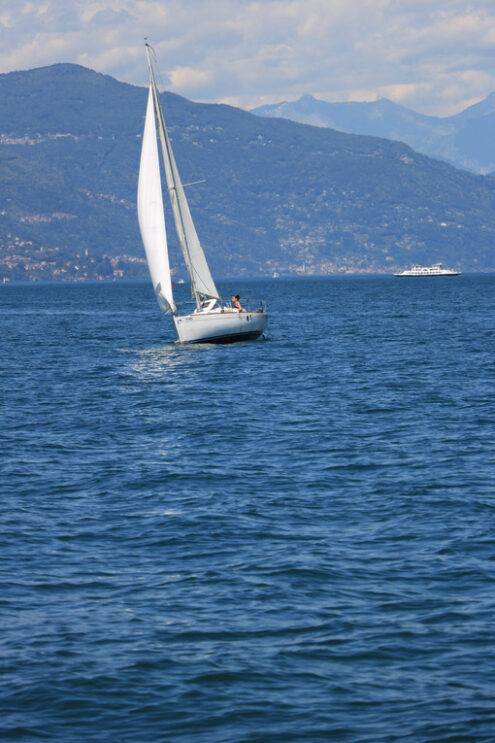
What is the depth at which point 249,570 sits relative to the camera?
16641mm

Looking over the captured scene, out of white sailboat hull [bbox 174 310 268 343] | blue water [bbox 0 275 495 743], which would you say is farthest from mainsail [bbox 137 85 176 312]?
blue water [bbox 0 275 495 743]

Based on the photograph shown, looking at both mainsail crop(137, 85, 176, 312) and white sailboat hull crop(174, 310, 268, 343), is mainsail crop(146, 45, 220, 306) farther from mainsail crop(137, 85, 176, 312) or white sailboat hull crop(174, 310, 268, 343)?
white sailboat hull crop(174, 310, 268, 343)

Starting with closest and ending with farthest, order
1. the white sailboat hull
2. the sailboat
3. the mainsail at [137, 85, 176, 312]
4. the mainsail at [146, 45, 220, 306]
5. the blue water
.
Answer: the blue water, the mainsail at [137, 85, 176, 312], the sailboat, the white sailboat hull, the mainsail at [146, 45, 220, 306]

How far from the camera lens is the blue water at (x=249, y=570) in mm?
11852

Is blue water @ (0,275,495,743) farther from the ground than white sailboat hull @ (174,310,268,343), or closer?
closer

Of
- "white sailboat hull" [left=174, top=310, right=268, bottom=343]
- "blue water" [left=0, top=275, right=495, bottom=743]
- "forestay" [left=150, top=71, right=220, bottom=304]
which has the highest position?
"forestay" [left=150, top=71, right=220, bottom=304]

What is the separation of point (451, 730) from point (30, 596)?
291 inches

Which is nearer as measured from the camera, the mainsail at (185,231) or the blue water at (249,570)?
the blue water at (249,570)

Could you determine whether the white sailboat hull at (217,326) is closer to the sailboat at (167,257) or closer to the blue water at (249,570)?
the sailboat at (167,257)

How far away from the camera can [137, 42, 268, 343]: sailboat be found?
56.9 meters

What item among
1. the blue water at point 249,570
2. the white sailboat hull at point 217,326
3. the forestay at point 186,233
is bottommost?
the blue water at point 249,570

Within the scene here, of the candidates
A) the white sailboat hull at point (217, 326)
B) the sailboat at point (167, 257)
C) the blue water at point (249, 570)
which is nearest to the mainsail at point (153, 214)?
the sailboat at point (167, 257)

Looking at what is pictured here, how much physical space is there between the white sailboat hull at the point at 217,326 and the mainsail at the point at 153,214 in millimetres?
1375

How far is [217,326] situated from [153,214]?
25.0 feet
